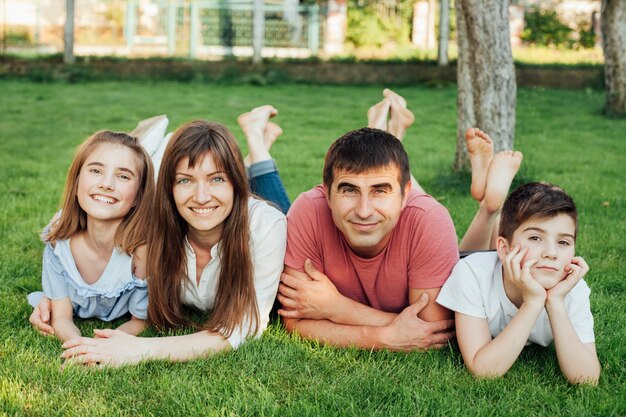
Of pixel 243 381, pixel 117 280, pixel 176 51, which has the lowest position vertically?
pixel 243 381

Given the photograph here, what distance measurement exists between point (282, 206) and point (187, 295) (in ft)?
4.04

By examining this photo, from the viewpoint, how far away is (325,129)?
10.3 meters

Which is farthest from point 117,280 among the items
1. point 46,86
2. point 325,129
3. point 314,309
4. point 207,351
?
point 46,86

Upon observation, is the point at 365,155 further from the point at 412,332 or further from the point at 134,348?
the point at 134,348

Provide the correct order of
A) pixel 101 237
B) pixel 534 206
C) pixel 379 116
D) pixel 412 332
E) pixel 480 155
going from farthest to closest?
pixel 379 116 < pixel 480 155 < pixel 101 237 < pixel 412 332 < pixel 534 206

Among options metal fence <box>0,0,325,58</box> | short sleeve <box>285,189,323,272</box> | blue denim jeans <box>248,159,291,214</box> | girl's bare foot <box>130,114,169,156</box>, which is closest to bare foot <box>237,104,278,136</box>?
blue denim jeans <box>248,159,291,214</box>

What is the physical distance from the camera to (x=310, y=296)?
11.4ft

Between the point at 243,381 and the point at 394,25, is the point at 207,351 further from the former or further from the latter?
the point at 394,25

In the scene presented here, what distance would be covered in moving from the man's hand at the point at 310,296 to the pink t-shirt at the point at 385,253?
0.21 ft

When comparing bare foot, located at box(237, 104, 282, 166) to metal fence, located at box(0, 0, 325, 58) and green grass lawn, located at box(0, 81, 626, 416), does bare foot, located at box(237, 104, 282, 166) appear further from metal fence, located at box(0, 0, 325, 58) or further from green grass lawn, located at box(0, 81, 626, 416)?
metal fence, located at box(0, 0, 325, 58)

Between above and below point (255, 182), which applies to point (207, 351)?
below

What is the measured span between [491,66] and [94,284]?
401 cm

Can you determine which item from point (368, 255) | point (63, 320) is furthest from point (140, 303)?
point (368, 255)

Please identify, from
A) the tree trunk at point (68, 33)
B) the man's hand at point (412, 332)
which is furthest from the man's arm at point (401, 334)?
the tree trunk at point (68, 33)
